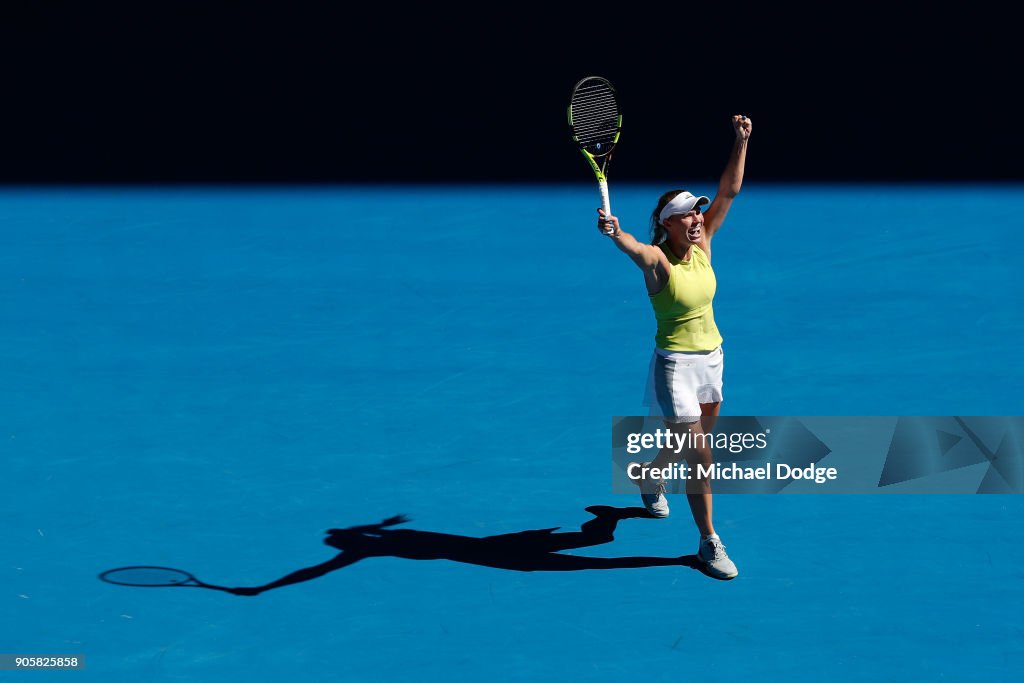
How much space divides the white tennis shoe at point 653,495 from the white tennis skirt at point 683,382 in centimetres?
63

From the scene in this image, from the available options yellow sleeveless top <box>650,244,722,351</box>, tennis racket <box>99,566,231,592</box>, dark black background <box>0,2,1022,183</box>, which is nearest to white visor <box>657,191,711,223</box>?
yellow sleeveless top <box>650,244,722,351</box>

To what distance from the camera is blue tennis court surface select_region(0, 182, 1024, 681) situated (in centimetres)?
780

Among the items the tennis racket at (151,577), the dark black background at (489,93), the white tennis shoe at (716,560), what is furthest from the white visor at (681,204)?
the dark black background at (489,93)

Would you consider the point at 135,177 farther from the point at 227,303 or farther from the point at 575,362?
the point at 575,362

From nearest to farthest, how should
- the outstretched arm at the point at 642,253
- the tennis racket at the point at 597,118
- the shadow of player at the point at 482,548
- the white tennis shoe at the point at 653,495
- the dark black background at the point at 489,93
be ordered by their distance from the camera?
1. the outstretched arm at the point at 642,253
2. the shadow of player at the point at 482,548
3. the tennis racket at the point at 597,118
4. the white tennis shoe at the point at 653,495
5. the dark black background at the point at 489,93

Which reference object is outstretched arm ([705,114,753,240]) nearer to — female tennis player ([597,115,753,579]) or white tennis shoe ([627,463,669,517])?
female tennis player ([597,115,753,579])

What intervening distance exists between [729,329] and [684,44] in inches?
187

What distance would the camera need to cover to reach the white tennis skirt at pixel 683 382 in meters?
8.25

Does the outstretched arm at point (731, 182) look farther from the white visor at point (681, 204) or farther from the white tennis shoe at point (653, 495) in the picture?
the white tennis shoe at point (653, 495)

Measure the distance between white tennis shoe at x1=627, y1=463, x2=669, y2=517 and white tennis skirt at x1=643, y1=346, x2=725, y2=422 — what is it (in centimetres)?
63

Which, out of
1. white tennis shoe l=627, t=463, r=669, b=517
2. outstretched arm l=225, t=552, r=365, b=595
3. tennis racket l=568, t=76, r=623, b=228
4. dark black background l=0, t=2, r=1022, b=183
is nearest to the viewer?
outstretched arm l=225, t=552, r=365, b=595

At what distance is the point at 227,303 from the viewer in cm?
1174

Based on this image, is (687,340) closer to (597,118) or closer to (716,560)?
(716,560)

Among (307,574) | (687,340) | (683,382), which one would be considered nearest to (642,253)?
(687,340)
